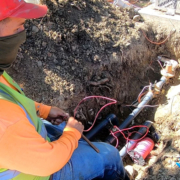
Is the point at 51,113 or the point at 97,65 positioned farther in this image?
the point at 97,65

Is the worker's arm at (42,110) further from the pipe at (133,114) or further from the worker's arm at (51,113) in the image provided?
the pipe at (133,114)

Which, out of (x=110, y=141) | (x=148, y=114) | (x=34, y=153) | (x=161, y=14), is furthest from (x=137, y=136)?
(x=161, y=14)

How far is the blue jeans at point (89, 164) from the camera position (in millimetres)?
1824

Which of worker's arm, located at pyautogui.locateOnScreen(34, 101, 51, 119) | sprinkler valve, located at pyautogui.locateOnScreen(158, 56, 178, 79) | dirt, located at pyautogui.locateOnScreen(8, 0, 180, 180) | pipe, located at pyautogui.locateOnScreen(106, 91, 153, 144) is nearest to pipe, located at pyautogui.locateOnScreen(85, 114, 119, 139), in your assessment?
pipe, located at pyautogui.locateOnScreen(106, 91, 153, 144)

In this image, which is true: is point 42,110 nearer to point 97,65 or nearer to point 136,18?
point 97,65

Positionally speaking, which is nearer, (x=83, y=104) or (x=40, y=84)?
(x=40, y=84)

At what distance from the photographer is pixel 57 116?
2184 mm

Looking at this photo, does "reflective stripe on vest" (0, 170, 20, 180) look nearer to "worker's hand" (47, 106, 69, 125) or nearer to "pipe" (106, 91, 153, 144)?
"worker's hand" (47, 106, 69, 125)

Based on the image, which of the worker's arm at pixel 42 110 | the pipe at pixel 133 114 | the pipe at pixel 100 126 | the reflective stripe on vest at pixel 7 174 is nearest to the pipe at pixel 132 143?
the pipe at pixel 133 114

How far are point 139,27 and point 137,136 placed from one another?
2.45 meters

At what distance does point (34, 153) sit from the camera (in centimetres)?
128

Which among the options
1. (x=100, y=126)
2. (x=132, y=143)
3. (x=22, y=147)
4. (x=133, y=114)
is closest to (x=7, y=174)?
(x=22, y=147)

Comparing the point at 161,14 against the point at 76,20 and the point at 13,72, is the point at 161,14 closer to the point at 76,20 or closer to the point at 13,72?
the point at 76,20

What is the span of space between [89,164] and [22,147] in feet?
2.73
